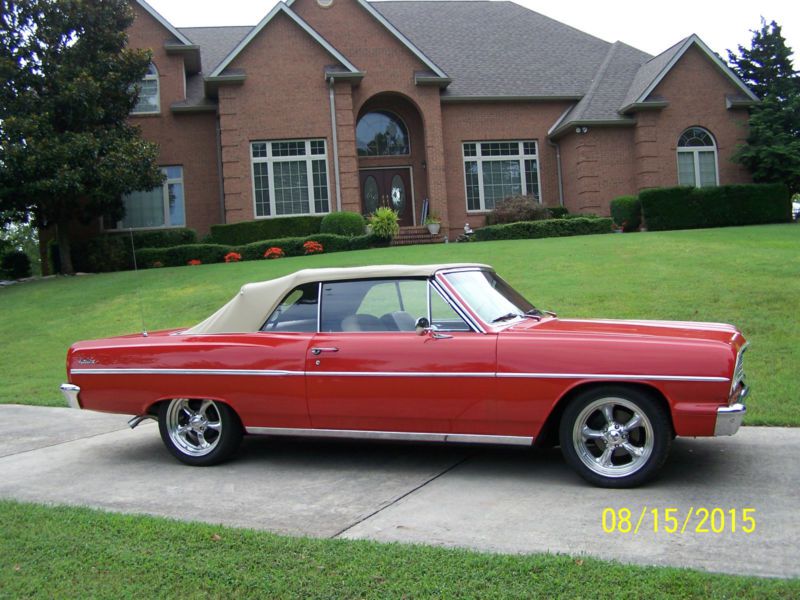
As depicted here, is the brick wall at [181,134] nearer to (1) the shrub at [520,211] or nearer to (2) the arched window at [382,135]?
(2) the arched window at [382,135]

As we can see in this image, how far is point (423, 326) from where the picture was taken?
507 cm

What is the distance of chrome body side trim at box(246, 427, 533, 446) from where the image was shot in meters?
4.85

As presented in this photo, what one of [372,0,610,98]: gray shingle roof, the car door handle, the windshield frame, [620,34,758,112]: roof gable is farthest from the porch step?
the car door handle

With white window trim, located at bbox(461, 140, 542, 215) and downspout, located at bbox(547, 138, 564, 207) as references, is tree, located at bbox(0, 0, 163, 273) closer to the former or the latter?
white window trim, located at bbox(461, 140, 542, 215)

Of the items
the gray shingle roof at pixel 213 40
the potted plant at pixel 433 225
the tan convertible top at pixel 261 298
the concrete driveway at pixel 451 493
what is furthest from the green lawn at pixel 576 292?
the gray shingle roof at pixel 213 40

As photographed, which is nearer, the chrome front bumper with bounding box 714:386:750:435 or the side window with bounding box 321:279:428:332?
the chrome front bumper with bounding box 714:386:750:435

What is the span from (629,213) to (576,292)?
13.0 metres

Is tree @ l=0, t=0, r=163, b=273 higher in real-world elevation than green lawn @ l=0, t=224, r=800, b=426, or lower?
higher

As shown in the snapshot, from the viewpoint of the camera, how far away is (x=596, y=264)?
13750mm

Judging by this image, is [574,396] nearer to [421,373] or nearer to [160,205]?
[421,373]

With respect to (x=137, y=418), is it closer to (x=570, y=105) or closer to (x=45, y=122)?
(x=45, y=122)

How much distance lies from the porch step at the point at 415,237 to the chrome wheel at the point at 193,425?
59.3 ft

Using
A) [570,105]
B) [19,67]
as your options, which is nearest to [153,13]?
[19,67]

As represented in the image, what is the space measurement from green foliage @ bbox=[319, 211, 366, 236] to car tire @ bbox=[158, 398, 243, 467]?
652 inches
